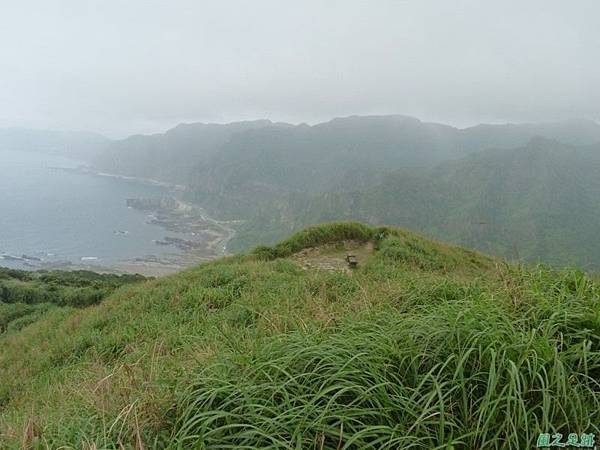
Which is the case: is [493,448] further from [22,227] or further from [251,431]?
[22,227]

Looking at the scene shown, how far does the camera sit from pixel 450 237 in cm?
9744

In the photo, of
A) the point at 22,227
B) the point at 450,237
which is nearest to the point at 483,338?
the point at 450,237

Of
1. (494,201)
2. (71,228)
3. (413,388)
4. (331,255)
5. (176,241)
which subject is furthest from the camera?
(71,228)

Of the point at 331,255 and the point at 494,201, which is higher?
the point at 331,255

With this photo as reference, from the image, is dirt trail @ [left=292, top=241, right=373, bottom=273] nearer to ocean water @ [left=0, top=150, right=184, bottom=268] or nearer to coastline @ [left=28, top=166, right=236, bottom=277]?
coastline @ [left=28, top=166, right=236, bottom=277]

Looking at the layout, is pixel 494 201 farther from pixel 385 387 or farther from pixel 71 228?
pixel 71 228

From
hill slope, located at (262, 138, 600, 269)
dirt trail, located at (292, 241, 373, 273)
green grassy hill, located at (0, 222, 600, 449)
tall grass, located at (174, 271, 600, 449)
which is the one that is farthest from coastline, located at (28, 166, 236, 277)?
tall grass, located at (174, 271, 600, 449)

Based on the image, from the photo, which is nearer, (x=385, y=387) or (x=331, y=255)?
(x=385, y=387)

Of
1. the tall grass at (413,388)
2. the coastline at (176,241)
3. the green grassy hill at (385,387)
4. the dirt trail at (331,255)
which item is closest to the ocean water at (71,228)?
the coastline at (176,241)

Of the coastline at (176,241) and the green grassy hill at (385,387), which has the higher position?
the green grassy hill at (385,387)

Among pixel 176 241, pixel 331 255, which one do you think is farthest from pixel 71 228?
pixel 331 255

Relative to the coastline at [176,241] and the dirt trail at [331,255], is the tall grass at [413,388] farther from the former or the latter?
the coastline at [176,241]

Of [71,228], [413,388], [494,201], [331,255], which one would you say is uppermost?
[413,388]

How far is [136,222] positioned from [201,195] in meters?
62.3
